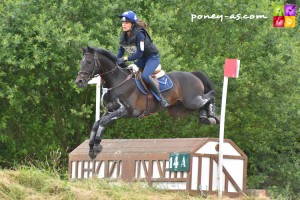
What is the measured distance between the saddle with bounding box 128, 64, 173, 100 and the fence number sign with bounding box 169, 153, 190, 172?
1.07m

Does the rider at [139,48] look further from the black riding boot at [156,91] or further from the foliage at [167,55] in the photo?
the foliage at [167,55]

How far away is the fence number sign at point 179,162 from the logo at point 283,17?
30.5ft

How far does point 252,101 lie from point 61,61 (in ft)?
15.5

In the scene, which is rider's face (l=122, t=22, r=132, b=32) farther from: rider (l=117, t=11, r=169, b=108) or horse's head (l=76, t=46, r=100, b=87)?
horse's head (l=76, t=46, r=100, b=87)

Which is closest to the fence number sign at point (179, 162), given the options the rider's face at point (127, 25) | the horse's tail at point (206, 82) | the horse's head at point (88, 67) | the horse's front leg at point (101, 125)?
the horse's tail at point (206, 82)

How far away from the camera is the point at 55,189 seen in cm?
1108

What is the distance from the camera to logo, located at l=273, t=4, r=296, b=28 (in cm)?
2238

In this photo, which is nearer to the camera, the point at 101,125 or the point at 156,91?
the point at 101,125

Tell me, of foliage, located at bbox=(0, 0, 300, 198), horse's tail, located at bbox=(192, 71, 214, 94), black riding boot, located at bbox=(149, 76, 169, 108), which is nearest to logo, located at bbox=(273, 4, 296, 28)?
foliage, located at bbox=(0, 0, 300, 198)

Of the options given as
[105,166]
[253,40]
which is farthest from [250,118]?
[105,166]

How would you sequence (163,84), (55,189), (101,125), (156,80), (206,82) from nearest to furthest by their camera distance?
(55,189) → (101,125) → (156,80) → (163,84) → (206,82)

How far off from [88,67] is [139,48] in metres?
0.73

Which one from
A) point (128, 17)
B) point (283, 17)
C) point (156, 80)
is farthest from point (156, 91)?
point (283, 17)

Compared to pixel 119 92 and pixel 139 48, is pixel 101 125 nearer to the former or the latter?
pixel 119 92
